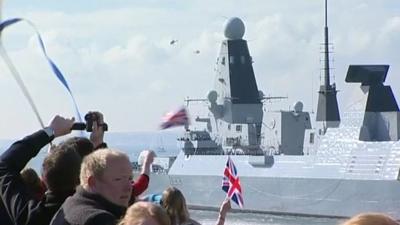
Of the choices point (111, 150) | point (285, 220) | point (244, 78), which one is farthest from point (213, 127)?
point (111, 150)

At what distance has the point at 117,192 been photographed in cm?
312

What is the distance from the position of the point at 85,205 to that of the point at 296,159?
31.8 m

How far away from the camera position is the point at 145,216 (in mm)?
2586

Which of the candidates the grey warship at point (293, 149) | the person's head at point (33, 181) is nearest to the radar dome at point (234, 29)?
the grey warship at point (293, 149)

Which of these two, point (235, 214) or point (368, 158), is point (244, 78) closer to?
point (235, 214)

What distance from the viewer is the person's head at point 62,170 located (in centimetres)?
344

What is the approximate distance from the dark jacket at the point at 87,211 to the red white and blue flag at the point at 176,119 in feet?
16.9

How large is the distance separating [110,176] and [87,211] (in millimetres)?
171

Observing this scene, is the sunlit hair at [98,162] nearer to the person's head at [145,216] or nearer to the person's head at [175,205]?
the person's head at [145,216]

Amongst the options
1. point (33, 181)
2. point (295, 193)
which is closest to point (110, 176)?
point (33, 181)

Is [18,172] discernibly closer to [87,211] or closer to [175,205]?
[87,211]

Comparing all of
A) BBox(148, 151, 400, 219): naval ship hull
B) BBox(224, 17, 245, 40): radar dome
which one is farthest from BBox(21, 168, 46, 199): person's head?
BBox(224, 17, 245, 40): radar dome

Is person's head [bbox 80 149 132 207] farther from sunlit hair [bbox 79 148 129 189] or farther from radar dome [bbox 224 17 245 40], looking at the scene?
radar dome [bbox 224 17 245 40]

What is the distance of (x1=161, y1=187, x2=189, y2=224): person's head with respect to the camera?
4160 millimetres
